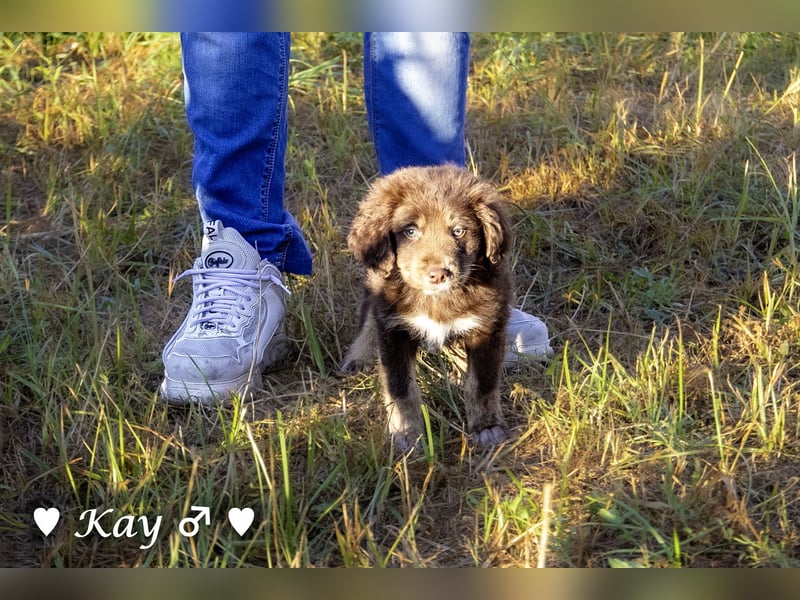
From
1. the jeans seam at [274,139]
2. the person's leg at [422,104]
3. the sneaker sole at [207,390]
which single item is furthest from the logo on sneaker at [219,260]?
the person's leg at [422,104]

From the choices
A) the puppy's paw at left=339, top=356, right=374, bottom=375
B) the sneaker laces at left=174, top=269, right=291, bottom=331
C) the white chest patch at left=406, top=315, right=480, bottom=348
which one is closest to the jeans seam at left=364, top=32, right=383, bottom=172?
the sneaker laces at left=174, top=269, right=291, bottom=331

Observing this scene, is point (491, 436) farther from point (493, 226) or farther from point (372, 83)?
point (372, 83)

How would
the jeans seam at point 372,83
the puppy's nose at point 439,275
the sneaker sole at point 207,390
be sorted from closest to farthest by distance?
the puppy's nose at point 439,275, the sneaker sole at point 207,390, the jeans seam at point 372,83

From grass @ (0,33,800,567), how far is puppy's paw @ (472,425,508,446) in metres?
0.03

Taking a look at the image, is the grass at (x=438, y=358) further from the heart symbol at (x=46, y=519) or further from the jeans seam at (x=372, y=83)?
the jeans seam at (x=372, y=83)

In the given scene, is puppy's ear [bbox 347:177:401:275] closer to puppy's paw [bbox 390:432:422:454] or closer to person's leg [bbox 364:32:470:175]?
puppy's paw [bbox 390:432:422:454]

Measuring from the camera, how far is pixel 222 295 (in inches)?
134

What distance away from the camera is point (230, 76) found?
10.5 feet

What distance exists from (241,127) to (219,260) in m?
0.48

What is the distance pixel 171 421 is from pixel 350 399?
0.61 m

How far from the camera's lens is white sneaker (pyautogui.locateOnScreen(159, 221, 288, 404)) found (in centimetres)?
320

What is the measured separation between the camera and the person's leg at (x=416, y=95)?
3.39 metres

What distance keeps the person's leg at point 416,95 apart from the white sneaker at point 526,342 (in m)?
0.70
